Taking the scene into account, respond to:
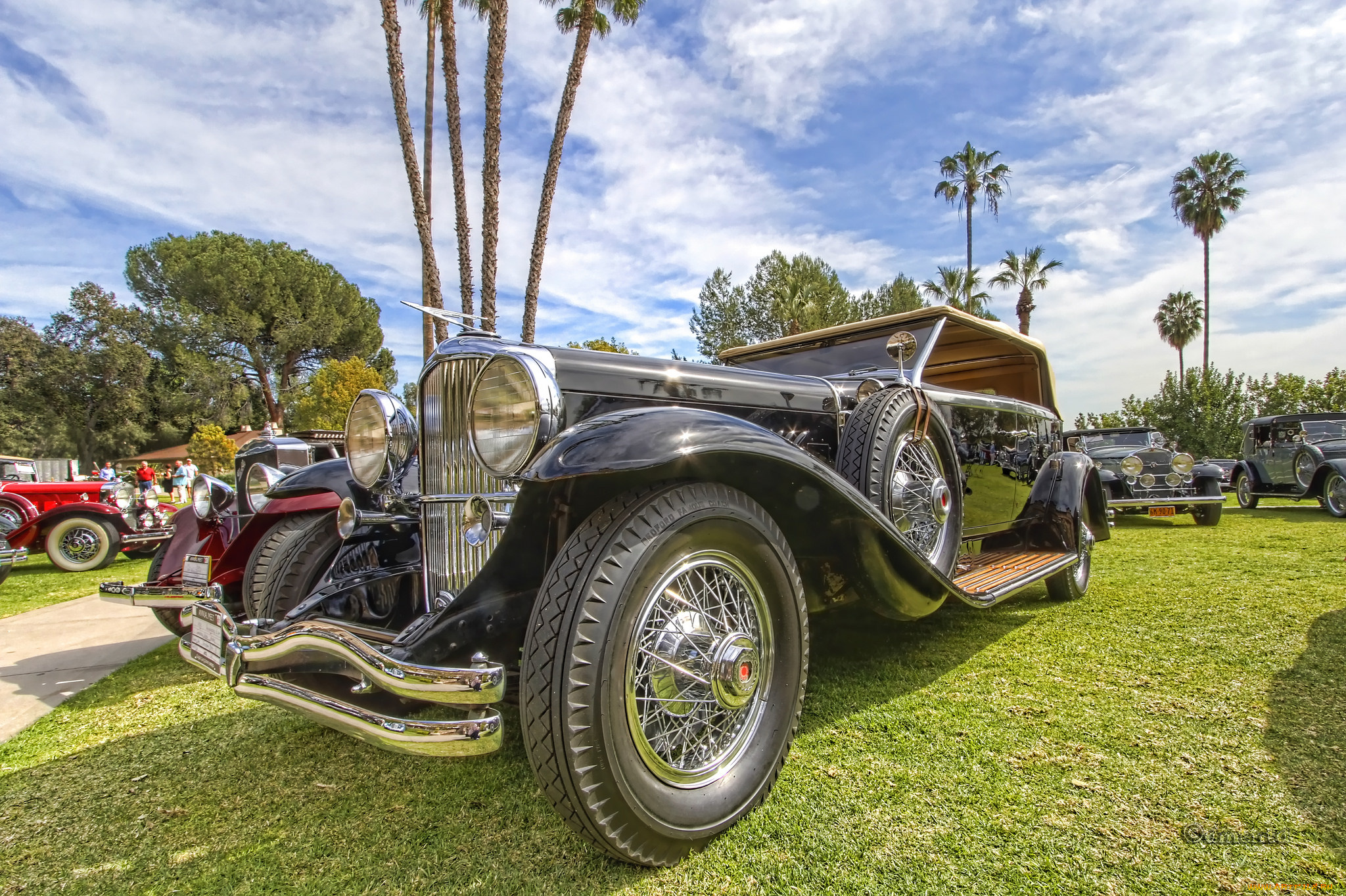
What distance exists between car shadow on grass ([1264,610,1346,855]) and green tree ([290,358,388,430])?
A: 108 ft

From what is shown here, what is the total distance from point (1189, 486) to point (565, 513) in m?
10.9

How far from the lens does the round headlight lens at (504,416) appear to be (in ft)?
6.72

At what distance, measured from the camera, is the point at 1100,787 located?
200 cm

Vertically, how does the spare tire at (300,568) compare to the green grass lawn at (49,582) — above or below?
above

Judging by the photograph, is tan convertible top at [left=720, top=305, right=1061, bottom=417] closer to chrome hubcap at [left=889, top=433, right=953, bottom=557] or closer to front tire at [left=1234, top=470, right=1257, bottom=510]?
chrome hubcap at [left=889, top=433, right=953, bottom=557]

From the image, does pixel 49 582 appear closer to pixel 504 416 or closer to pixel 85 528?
pixel 85 528

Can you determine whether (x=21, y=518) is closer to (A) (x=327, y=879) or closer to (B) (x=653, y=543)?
(A) (x=327, y=879)

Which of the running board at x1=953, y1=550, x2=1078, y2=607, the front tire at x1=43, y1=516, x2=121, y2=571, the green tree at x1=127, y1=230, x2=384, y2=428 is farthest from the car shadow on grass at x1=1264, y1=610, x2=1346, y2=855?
the green tree at x1=127, y1=230, x2=384, y2=428

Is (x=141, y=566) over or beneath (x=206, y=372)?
beneath

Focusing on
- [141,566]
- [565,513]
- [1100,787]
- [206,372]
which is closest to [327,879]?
[565,513]

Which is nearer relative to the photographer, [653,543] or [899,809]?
[653,543]

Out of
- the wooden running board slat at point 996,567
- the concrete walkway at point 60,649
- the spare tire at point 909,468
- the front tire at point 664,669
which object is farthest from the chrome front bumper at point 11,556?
the wooden running board slat at point 996,567

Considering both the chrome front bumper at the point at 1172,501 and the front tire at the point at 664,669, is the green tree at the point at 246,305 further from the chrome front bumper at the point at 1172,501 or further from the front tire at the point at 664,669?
the front tire at the point at 664,669

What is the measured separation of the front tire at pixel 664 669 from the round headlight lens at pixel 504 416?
1.41ft
